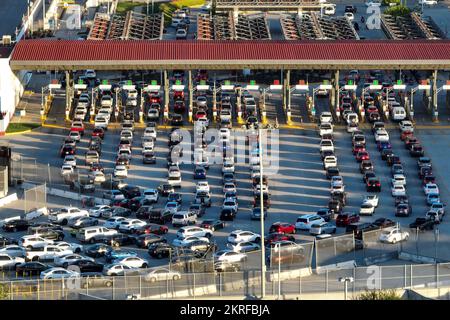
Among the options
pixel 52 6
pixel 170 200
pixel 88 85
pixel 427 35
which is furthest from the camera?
pixel 52 6

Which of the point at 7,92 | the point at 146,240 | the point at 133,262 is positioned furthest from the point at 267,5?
the point at 133,262

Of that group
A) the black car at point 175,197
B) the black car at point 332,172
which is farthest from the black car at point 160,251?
the black car at point 332,172

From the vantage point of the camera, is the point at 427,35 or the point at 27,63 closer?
the point at 27,63

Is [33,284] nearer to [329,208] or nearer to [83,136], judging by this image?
[329,208]

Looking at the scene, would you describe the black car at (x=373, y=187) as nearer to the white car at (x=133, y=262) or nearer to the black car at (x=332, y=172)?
the black car at (x=332, y=172)

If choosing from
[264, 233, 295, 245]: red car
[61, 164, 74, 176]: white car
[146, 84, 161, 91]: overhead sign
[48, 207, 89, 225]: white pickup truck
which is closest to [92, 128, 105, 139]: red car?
[61, 164, 74, 176]: white car

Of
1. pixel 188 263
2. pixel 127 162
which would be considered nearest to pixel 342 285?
pixel 188 263
